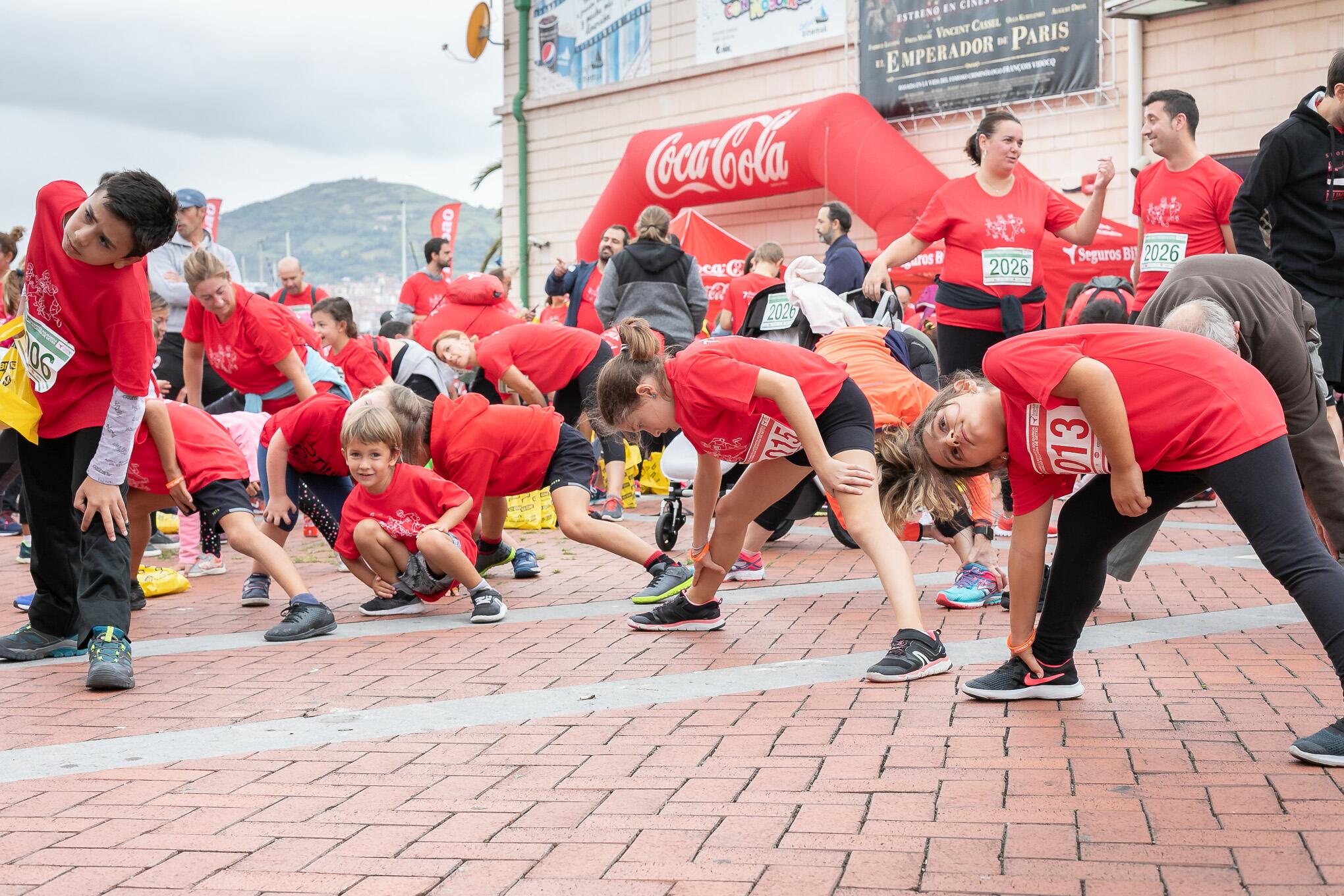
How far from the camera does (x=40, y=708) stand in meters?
4.05

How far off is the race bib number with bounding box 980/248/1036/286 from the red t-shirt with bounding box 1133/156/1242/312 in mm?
613

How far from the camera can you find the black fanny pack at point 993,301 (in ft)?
20.7

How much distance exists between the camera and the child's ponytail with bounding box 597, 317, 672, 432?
435 centimetres

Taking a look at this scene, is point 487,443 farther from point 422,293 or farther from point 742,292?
point 422,293

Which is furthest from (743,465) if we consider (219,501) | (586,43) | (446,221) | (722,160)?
(446,221)

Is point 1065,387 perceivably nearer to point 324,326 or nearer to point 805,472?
point 805,472

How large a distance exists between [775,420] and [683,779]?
1.61m

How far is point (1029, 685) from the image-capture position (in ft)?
12.4

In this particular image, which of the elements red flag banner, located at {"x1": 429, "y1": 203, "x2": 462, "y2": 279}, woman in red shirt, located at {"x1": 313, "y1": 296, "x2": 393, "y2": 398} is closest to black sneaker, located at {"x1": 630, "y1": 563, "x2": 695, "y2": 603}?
woman in red shirt, located at {"x1": 313, "y1": 296, "x2": 393, "y2": 398}

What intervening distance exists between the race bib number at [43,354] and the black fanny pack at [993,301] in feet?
13.2

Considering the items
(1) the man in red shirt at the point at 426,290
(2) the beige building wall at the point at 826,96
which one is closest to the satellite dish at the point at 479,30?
(2) the beige building wall at the point at 826,96

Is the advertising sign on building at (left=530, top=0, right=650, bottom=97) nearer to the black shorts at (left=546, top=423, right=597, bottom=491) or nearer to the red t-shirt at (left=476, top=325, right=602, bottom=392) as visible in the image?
the red t-shirt at (left=476, top=325, right=602, bottom=392)

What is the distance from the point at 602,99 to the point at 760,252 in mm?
10940

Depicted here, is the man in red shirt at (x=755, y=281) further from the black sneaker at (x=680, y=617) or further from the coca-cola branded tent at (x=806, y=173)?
the black sneaker at (x=680, y=617)
